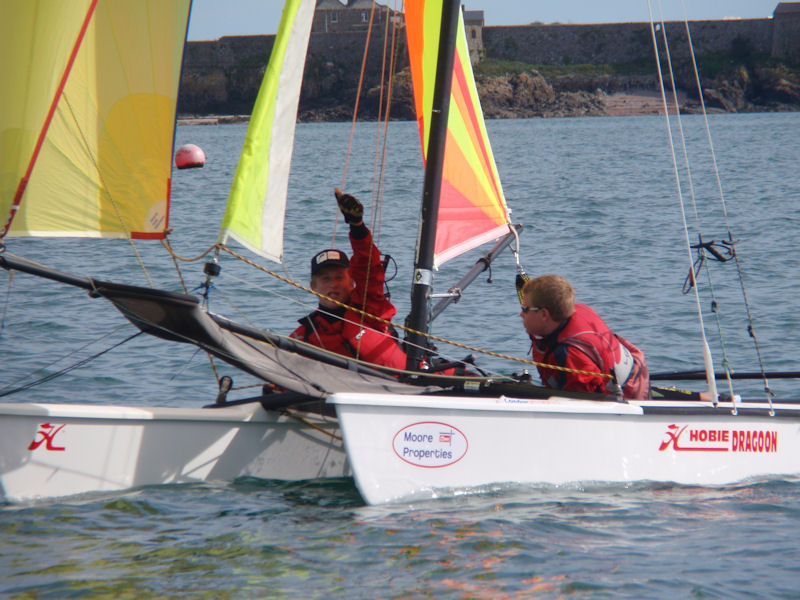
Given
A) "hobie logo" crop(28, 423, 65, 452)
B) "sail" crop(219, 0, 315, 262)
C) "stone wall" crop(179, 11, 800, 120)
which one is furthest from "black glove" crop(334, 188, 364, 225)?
"stone wall" crop(179, 11, 800, 120)

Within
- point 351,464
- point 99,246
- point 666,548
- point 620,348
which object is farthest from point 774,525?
point 99,246

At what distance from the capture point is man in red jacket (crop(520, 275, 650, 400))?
429 centimetres

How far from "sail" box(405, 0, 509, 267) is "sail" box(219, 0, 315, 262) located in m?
1.31

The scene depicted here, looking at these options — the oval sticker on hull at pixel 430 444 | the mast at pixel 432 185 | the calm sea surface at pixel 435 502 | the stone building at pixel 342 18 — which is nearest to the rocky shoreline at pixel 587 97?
the stone building at pixel 342 18

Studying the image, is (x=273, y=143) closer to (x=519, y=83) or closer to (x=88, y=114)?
(x=88, y=114)

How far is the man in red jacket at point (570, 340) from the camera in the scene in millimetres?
4285

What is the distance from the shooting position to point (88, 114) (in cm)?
396

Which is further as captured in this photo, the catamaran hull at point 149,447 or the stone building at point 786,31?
the stone building at point 786,31

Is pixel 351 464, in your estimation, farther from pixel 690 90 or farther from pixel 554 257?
pixel 690 90

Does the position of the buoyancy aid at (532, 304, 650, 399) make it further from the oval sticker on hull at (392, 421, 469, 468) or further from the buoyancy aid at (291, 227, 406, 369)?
the buoyancy aid at (291, 227, 406, 369)

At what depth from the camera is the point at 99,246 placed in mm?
12883

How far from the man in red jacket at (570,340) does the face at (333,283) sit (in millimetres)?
796

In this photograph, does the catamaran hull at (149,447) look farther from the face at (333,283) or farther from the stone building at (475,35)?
the stone building at (475,35)

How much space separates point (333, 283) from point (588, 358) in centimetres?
115
